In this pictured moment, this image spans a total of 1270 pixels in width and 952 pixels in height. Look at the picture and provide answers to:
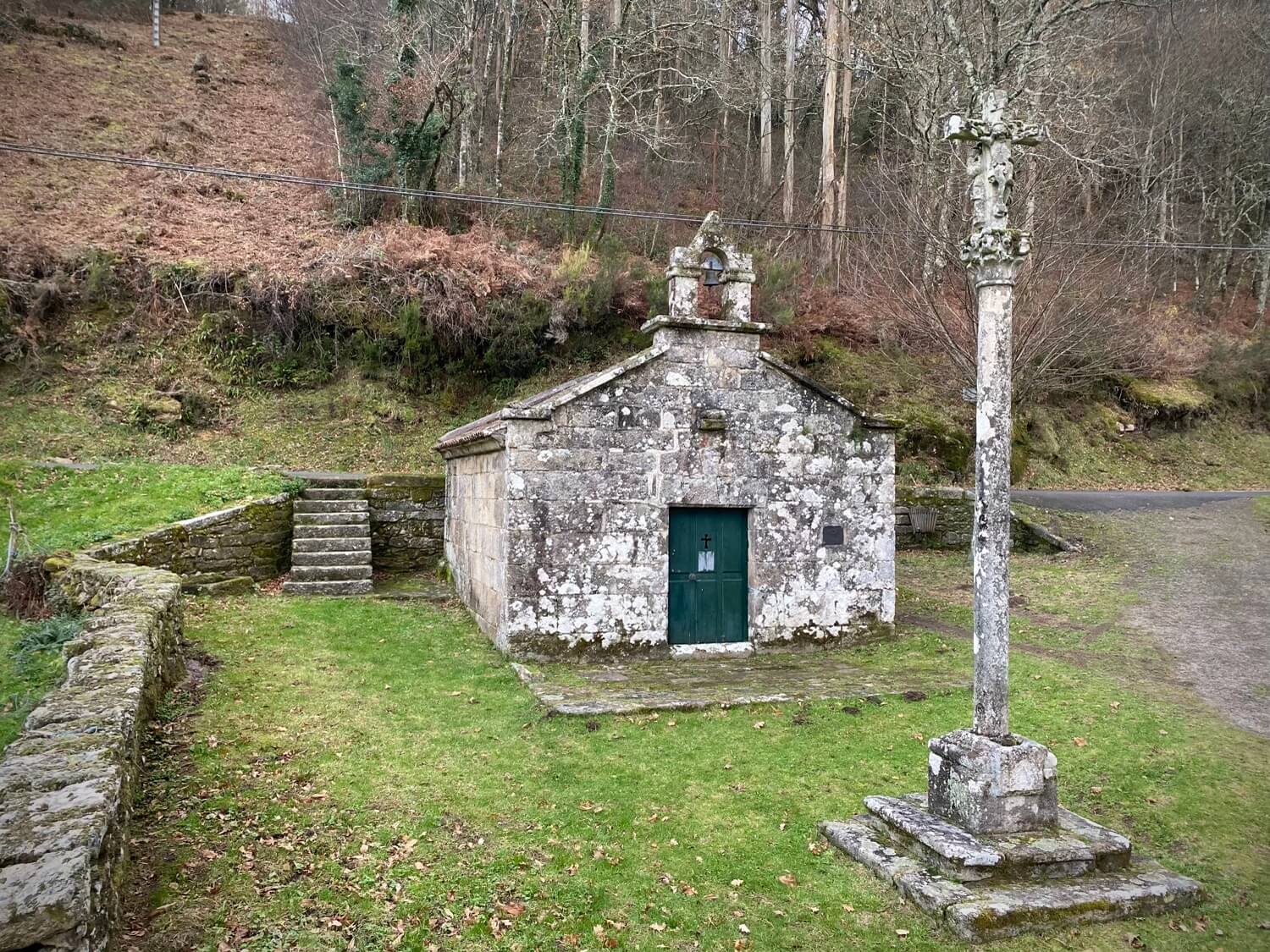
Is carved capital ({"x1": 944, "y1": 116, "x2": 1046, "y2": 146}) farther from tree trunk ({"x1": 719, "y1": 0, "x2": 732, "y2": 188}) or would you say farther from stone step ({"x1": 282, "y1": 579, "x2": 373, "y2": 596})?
tree trunk ({"x1": 719, "y1": 0, "x2": 732, "y2": 188})

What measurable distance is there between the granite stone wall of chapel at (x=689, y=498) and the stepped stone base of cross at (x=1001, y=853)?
4.82 meters

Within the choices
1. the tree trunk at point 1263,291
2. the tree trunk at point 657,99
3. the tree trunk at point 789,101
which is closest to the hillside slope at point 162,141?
the tree trunk at point 657,99

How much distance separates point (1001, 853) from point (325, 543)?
1174 centimetres

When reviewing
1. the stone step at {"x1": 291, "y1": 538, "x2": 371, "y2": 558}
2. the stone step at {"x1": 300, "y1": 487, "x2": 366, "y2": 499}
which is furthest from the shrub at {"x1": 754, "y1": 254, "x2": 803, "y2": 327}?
the stone step at {"x1": 291, "y1": 538, "x2": 371, "y2": 558}

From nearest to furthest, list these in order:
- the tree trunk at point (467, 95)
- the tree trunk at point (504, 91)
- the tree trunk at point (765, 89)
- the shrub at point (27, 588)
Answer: the shrub at point (27, 588), the tree trunk at point (467, 95), the tree trunk at point (504, 91), the tree trunk at point (765, 89)

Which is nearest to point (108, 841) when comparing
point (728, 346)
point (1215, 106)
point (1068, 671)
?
point (728, 346)

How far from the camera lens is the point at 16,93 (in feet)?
84.4

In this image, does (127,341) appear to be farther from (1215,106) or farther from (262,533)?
(1215,106)

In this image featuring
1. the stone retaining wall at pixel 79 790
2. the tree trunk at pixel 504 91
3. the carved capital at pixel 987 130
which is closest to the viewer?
the stone retaining wall at pixel 79 790

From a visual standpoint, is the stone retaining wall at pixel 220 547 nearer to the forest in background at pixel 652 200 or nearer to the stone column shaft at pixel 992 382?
the forest in background at pixel 652 200

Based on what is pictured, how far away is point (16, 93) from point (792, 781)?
105 feet

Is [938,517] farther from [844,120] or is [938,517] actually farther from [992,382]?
[992,382]

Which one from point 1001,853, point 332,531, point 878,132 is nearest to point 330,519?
point 332,531

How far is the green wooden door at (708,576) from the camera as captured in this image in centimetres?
1022
